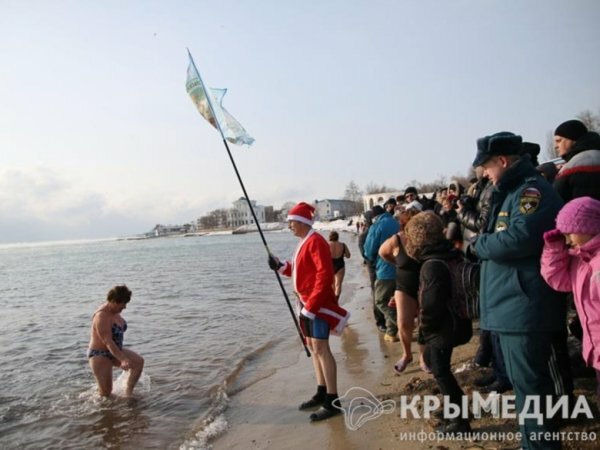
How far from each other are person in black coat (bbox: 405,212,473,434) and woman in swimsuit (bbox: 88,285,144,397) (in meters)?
4.33

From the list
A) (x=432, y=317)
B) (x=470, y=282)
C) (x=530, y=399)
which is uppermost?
(x=470, y=282)

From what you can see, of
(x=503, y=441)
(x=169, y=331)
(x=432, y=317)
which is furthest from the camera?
(x=169, y=331)

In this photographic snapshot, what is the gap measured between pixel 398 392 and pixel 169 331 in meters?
7.85

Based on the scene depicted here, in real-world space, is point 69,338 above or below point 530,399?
below

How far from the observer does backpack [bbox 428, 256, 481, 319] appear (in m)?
3.53

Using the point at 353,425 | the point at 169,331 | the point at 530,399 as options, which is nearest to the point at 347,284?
the point at 169,331

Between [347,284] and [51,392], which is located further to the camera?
[347,284]

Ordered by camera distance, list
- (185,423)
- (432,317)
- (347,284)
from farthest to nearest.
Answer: (347,284), (185,423), (432,317)

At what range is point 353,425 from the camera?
14.0 ft

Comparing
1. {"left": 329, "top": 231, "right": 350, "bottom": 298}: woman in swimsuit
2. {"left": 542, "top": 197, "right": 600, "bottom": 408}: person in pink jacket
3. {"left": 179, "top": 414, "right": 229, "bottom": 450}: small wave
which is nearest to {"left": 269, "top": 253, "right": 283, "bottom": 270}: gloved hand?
{"left": 179, "top": 414, "right": 229, "bottom": 450}: small wave

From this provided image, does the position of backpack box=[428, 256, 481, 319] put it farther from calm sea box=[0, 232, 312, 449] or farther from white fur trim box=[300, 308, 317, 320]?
calm sea box=[0, 232, 312, 449]

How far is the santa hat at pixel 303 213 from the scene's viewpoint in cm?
473

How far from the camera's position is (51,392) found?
7.11 meters

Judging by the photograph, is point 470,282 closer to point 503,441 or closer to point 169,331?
point 503,441
